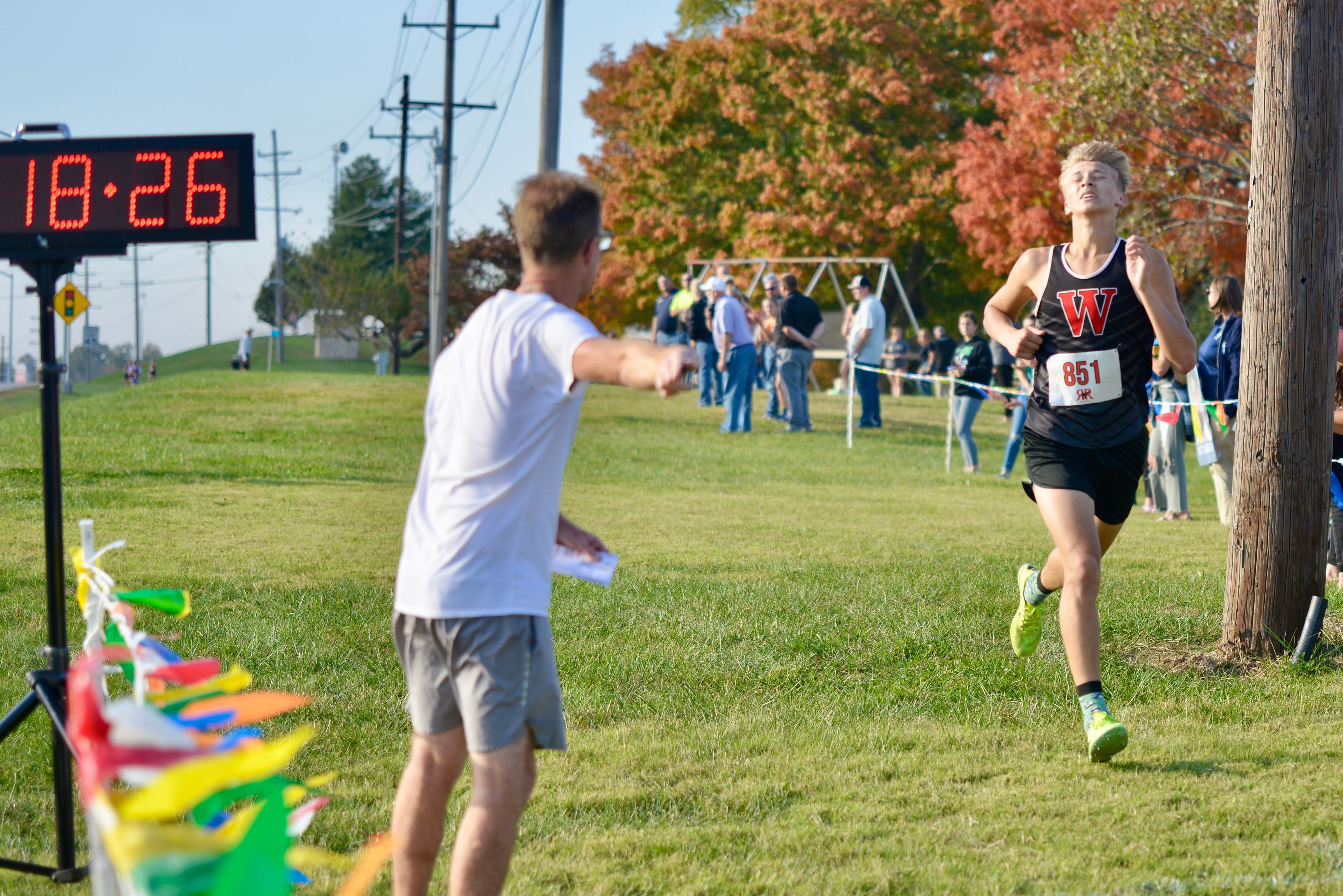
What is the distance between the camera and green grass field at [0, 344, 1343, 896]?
380 cm

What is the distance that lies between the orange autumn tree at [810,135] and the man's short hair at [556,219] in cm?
3175

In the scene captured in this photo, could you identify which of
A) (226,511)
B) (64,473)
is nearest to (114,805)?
(226,511)

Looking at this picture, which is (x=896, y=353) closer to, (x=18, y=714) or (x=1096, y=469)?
(x=1096, y=469)

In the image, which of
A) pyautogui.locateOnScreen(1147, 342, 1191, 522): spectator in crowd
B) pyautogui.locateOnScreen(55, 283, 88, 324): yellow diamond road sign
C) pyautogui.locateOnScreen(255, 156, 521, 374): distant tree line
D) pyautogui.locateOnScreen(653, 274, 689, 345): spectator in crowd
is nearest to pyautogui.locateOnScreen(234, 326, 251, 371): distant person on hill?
pyautogui.locateOnScreen(255, 156, 521, 374): distant tree line

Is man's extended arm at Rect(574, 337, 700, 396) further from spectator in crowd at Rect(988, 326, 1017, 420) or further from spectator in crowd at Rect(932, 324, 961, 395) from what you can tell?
spectator in crowd at Rect(932, 324, 961, 395)

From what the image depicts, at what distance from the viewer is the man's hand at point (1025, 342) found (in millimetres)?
5137

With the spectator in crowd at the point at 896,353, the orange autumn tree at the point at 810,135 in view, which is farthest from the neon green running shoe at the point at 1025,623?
Result: the orange autumn tree at the point at 810,135

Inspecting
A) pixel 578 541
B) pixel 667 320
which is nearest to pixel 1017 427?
pixel 667 320

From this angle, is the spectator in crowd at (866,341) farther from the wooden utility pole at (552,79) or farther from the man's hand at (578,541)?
the man's hand at (578,541)

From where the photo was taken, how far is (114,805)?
1.67 metres

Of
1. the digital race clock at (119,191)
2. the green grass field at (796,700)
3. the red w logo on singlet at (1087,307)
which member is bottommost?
the green grass field at (796,700)

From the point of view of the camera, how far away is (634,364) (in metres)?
2.54

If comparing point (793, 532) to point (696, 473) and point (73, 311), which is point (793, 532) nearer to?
point (696, 473)

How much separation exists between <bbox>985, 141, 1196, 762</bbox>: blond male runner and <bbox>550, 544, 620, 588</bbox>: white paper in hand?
2374 millimetres
